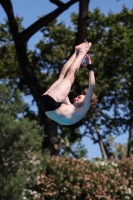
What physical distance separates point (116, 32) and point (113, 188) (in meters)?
9.59

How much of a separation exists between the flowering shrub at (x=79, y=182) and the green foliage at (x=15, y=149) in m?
0.37

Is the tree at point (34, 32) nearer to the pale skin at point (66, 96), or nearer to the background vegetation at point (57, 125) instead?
the background vegetation at point (57, 125)

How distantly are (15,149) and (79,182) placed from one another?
1764 millimetres

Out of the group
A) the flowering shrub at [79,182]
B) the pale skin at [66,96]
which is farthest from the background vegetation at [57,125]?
the pale skin at [66,96]

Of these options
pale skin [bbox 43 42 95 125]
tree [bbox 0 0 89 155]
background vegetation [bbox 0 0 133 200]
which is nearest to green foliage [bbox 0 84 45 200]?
background vegetation [bbox 0 0 133 200]

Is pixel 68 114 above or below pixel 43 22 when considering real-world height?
below

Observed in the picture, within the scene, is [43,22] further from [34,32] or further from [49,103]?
[49,103]

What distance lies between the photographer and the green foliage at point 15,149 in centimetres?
1314

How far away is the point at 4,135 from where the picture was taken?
13.4 m

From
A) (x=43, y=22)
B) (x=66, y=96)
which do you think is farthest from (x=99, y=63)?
(x=66, y=96)

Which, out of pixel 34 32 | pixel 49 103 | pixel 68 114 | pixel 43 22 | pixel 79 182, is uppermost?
pixel 43 22

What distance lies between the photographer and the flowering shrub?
14.0 m

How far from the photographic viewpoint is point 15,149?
13523mm

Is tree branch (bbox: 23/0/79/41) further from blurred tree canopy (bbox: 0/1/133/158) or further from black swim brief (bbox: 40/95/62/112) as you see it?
black swim brief (bbox: 40/95/62/112)
